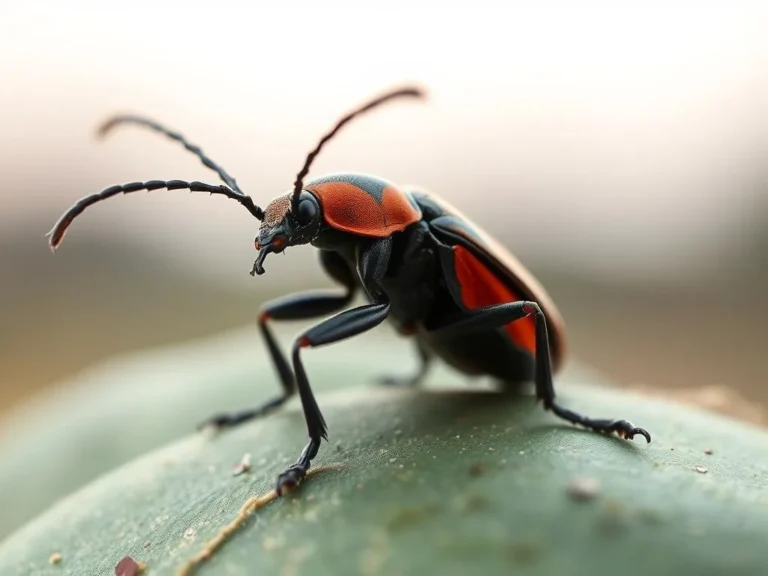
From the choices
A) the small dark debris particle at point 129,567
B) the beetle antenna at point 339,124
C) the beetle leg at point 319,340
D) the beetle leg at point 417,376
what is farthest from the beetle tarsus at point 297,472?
the beetle leg at point 417,376

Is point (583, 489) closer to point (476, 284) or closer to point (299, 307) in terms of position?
point (476, 284)

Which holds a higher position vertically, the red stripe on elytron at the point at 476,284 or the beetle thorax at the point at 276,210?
the beetle thorax at the point at 276,210

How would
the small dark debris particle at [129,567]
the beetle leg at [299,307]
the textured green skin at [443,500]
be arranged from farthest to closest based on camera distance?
the beetle leg at [299,307], the small dark debris particle at [129,567], the textured green skin at [443,500]

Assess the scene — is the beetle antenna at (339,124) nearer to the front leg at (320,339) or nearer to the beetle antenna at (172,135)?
the beetle antenna at (172,135)

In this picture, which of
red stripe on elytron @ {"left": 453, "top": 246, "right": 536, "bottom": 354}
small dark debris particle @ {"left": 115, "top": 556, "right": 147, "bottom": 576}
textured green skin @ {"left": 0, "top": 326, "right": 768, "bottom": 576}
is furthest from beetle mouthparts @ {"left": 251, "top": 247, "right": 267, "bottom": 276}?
small dark debris particle @ {"left": 115, "top": 556, "right": 147, "bottom": 576}

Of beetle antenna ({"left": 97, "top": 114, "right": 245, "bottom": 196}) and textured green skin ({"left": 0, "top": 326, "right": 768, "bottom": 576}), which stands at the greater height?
beetle antenna ({"left": 97, "top": 114, "right": 245, "bottom": 196})

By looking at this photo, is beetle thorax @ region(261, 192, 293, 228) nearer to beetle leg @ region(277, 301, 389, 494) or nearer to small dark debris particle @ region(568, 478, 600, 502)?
beetle leg @ region(277, 301, 389, 494)
